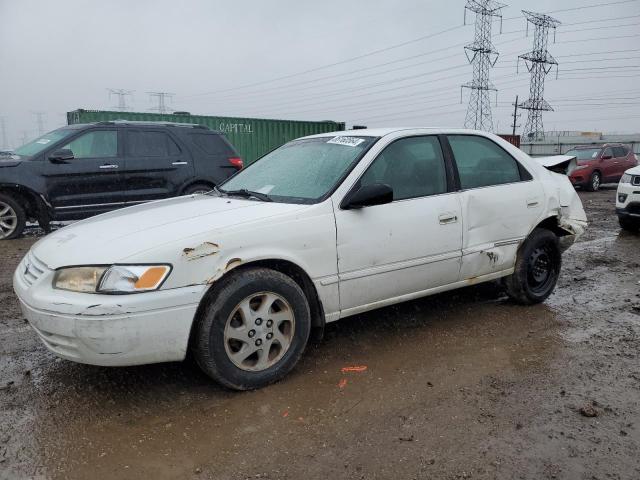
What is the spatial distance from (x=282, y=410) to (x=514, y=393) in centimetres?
137

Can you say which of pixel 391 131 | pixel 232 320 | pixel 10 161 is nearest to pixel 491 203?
pixel 391 131

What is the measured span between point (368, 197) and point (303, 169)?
0.70 m

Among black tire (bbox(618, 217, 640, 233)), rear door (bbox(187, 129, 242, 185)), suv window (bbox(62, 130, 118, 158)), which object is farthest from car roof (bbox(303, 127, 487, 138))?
black tire (bbox(618, 217, 640, 233))

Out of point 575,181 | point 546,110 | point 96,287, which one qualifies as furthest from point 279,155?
point 546,110

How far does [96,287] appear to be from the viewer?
2.73m

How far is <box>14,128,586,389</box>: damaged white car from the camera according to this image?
277cm

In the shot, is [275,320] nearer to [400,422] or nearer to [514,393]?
[400,422]

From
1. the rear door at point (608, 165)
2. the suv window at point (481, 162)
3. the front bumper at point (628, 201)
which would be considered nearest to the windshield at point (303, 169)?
the suv window at point (481, 162)

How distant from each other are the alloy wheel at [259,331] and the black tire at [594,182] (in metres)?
17.2

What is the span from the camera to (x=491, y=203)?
4191 mm

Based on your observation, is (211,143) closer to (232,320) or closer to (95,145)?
(95,145)

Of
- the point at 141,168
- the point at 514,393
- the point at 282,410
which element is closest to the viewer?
the point at 282,410

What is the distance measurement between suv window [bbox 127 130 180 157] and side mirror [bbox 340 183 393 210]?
5828 mm

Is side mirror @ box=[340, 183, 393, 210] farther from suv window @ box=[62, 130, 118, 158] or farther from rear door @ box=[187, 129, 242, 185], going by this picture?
suv window @ box=[62, 130, 118, 158]
